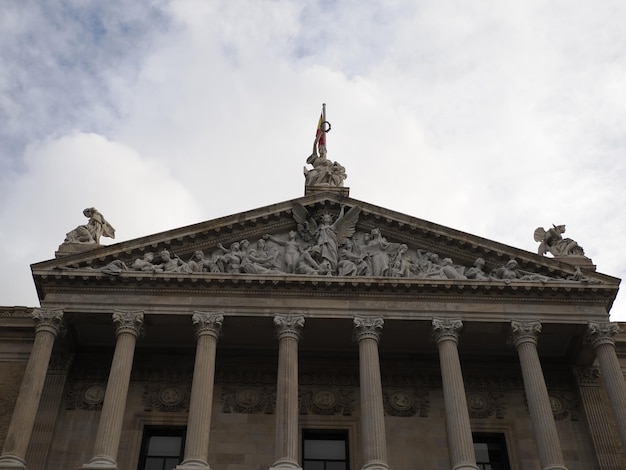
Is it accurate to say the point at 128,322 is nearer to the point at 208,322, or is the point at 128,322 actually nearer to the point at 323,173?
the point at 208,322

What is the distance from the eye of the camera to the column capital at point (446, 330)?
84.8 ft

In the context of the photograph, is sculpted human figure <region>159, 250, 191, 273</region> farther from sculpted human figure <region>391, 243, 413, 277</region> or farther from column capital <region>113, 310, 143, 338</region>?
sculpted human figure <region>391, 243, 413, 277</region>

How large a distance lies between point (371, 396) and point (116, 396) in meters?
7.71

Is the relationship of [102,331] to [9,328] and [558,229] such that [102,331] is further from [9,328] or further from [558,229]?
[558,229]

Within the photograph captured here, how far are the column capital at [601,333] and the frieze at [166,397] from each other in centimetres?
1372

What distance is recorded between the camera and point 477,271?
27438mm

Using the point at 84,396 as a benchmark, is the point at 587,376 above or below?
above

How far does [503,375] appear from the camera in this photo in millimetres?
28438

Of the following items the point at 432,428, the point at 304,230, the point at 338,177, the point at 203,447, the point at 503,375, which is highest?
the point at 338,177

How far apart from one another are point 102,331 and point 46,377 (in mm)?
2374

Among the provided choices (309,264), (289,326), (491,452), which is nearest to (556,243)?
(491,452)

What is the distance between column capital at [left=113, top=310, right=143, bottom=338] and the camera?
2570 cm

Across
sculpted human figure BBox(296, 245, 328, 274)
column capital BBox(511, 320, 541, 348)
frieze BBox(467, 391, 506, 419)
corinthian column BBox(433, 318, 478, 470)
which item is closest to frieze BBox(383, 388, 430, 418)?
frieze BBox(467, 391, 506, 419)

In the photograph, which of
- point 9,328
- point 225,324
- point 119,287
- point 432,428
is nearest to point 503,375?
point 432,428
